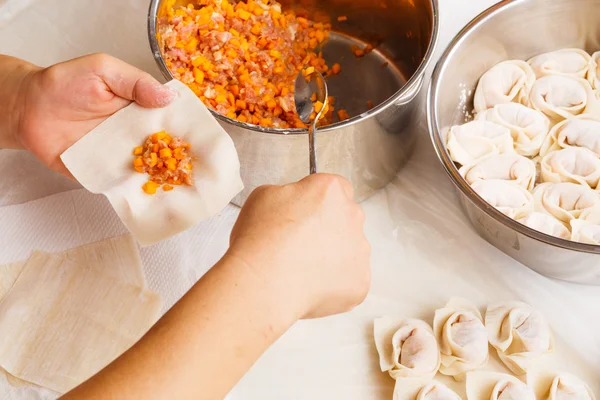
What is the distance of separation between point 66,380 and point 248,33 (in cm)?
65

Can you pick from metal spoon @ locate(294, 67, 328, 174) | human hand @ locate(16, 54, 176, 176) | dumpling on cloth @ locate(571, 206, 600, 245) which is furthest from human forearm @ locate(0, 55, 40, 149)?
dumpling on cloth @ locate(571, 206, 600, 245)

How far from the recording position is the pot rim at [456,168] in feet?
2.79

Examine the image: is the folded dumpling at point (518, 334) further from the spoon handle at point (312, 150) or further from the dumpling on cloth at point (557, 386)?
the spoon handle at point (312, 150)

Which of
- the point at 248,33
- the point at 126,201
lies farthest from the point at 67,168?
the point at 248,33

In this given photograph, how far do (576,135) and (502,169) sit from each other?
0.15 meters

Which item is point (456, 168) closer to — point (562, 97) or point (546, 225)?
point (546, 225)

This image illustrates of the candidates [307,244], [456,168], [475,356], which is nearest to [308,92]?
[456,168]

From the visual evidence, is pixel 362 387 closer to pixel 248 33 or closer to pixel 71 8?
pixel 248 33

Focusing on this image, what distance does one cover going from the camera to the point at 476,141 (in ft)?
3.40

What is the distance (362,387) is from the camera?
933 millimetres

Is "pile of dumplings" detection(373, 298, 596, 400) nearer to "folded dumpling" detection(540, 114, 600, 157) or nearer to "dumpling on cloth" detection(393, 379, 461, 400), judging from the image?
"dumpling on cloth" detection(393, 379, 461, 400)

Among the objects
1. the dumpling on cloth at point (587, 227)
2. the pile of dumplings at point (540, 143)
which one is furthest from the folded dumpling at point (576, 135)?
the dumpling on cloth at point (587, 227)

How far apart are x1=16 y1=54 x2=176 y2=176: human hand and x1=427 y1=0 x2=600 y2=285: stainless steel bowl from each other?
45 centimetres

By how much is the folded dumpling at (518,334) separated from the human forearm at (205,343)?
15.2 inches
